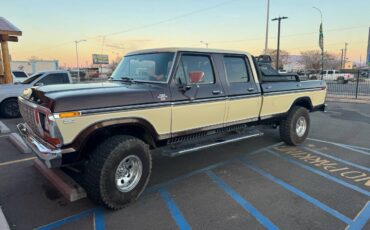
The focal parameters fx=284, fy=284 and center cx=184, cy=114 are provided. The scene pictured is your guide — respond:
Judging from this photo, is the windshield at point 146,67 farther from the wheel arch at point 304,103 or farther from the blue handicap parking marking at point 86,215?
the wheel arch at point 304,103

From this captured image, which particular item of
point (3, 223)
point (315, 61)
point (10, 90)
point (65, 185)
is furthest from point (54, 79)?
point (315, 61)

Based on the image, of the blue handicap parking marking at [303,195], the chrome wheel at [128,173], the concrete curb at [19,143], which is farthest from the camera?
the concrete curb at [19,143]

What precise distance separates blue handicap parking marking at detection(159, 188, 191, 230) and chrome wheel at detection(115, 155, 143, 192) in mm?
526

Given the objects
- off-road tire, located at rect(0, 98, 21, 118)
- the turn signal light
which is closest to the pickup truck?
off-road tire, located at rect(0, 98, 21, 118)

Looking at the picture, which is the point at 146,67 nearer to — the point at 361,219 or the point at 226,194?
the point at 226,194

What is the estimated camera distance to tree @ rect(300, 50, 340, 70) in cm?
8546

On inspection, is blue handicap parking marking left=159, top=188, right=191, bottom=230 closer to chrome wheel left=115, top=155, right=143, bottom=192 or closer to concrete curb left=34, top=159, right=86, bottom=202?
chrome wheel left=115, top=155, right=143, bottom=192

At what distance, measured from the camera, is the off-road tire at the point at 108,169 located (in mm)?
3584

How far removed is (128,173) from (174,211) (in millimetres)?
829

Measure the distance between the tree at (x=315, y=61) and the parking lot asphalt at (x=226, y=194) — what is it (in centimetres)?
8739

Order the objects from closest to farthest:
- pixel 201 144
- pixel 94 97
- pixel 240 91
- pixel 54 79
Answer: pixel 94 97 → pixel 201 144 → pixel 240 91 → pixel 54 79

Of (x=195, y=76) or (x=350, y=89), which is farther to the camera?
(x=350, y=89)

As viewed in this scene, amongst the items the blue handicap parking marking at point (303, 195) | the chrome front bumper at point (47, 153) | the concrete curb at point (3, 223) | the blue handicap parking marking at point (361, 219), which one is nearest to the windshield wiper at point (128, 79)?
the chrome front bumper at point (47, 153)

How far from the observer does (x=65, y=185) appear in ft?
13.5
